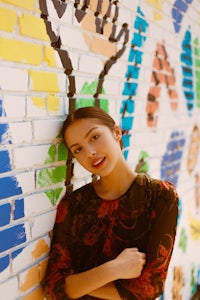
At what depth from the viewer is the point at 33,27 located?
153 cm

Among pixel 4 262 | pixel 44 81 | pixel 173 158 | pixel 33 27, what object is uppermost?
pixel 33 27

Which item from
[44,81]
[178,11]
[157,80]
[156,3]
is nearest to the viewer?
[44,81]

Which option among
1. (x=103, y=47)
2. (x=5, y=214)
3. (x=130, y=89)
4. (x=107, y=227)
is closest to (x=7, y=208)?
(x=5, y=214)

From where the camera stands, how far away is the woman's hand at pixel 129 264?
162 cm

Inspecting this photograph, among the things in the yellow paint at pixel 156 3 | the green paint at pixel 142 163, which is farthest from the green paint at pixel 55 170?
the yellow paint at pixel 156 3

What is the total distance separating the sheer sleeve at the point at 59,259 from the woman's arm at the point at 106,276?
4 centimetres

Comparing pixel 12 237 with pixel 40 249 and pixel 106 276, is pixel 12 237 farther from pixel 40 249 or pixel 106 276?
pixel 106 276

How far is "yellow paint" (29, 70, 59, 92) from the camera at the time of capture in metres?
1.57

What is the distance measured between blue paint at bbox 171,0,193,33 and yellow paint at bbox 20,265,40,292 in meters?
1.99

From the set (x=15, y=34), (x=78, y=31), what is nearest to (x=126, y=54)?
(x=78, y=31)

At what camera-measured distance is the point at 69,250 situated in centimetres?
182

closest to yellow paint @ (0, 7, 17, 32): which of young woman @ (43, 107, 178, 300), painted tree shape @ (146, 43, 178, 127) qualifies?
young woman @ (43, 107, 178, 300)

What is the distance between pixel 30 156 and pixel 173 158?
166cm

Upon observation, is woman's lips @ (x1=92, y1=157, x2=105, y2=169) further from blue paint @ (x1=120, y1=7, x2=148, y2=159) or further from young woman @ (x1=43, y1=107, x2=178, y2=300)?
blue paint @ (x1=120, y1=7, x2=148, y2=159)
